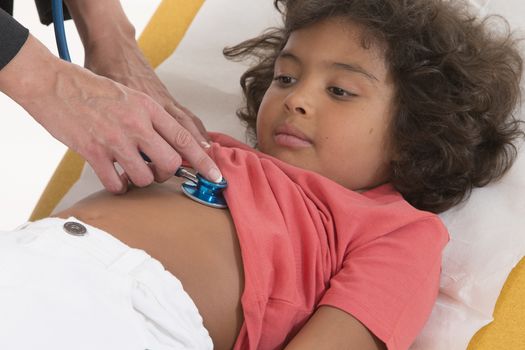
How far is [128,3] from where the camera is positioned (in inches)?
155

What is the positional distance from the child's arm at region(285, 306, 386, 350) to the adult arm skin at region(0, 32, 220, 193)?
1.14ft

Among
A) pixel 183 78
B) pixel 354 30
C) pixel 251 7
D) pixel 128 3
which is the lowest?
pixel 128 3

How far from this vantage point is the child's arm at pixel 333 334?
1.35 meters

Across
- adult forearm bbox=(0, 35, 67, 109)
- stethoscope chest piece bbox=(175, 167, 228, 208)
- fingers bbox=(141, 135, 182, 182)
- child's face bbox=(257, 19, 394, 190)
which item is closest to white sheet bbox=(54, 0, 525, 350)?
child's face bbox=(257, 19, 394, 190)

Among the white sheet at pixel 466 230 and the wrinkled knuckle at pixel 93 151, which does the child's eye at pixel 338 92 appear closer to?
the white sheet at pixel 466 230

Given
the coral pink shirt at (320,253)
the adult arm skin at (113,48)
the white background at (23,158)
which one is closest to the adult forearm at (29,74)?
the coral pink shirt at (320,253)

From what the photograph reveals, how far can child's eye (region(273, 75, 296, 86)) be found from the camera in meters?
1.77

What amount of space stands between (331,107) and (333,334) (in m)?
0.50

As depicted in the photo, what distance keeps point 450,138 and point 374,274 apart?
47 cm

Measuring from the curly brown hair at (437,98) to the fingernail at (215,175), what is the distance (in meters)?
0.48

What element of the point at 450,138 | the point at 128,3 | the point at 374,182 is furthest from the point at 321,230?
the point at 128,3

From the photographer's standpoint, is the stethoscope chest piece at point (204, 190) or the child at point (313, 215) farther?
the stethoscope chest piece at point (204, 190)

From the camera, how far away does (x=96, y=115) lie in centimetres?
139

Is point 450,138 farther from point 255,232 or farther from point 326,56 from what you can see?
point 255,232
